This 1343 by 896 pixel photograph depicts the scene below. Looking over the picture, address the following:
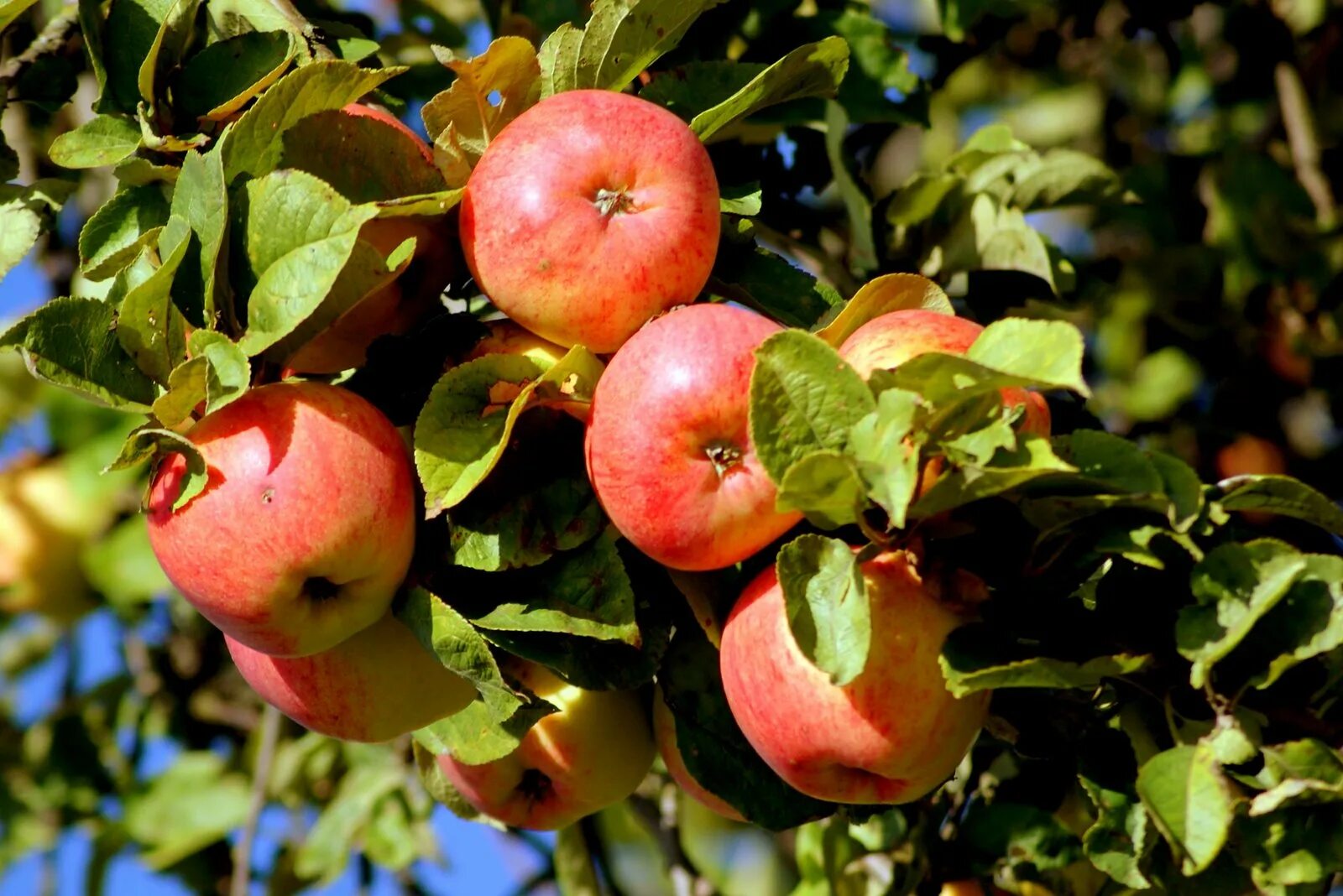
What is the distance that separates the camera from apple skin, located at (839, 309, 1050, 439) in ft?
3.65

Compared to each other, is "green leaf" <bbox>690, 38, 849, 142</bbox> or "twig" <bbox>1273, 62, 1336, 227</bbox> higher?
"green leaf" <bbox>690, 38, 849, 142</bbox>

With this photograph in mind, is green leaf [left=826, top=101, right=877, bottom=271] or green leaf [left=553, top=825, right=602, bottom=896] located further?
green leaf [left=553, top=825, right=602, bottom=896]

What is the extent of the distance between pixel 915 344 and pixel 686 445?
18cm

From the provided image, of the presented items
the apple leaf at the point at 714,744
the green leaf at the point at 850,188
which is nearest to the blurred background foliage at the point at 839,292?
the green leaf at the point at 850,188

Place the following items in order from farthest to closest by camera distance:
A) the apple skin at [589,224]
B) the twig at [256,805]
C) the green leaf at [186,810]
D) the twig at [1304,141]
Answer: the twig at [1304,141] → the green leaf at [186,810] → the twig at [256,805] → the apple skin at [589,224]

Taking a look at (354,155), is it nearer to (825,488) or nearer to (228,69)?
(228,69)

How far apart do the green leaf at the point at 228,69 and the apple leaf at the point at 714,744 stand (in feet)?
1.91

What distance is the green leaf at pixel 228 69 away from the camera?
52.5 inches

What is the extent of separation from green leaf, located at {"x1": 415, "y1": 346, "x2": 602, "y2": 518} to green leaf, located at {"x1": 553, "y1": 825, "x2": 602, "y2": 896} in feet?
3.09

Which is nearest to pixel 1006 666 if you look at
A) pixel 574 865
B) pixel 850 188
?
pixel 850 188

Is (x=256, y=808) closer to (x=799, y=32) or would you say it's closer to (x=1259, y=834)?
(x=799, y=32)

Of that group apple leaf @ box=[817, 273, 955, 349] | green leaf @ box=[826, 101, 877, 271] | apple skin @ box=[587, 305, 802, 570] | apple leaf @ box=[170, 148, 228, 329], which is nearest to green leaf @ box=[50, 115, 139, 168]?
apple leaf @ box=[170, 148, 228, 329]

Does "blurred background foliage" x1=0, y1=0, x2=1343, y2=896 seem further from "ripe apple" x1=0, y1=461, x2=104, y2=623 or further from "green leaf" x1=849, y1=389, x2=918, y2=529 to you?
"green leaf" x1=849, y1=389, x2=918, y2=529

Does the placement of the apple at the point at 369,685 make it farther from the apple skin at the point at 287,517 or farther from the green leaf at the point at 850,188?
the green leaf at the point at 850,188
